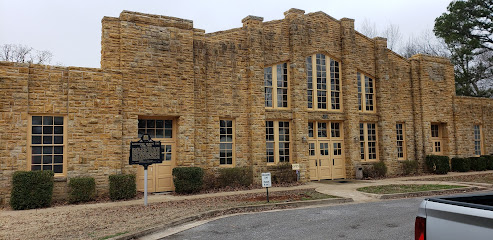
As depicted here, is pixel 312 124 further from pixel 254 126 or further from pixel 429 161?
pixel 429 161

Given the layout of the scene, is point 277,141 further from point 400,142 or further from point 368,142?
point 400,142

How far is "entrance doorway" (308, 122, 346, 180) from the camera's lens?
18.4 meters

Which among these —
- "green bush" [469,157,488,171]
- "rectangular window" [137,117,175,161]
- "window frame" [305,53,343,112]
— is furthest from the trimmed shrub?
"green bush" [469,157,488,171]

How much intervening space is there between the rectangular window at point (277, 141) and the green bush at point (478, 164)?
42.3 feet

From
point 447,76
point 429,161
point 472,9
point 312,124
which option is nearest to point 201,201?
point 312,124

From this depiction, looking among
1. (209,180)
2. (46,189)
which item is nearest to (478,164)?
(209,180)

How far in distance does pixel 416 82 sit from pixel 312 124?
7.78 meters

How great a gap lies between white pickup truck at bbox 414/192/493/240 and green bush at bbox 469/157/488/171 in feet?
74.7

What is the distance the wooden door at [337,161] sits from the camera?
750 inches

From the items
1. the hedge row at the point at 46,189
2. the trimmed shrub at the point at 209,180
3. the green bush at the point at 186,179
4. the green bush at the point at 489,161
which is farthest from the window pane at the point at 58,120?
the green bush at the point at 489,161

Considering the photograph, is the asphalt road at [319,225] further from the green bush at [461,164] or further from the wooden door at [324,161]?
the green bush at [461,164]

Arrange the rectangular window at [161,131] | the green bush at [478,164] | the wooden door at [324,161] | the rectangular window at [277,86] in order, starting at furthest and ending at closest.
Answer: the green bush at [478,164] → the wooden door at [324,161] → the rectangular window at [277,86] → the rectangular window at [161,131]

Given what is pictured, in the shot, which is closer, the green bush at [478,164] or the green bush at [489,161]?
the green bush at [478,164]

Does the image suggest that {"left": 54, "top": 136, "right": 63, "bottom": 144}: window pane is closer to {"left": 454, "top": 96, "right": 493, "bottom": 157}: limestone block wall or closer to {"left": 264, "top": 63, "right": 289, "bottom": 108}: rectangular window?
{"left": 264, "top": 63, "right": 289, "bottom": 108}: rectangular window
